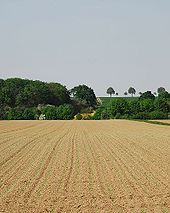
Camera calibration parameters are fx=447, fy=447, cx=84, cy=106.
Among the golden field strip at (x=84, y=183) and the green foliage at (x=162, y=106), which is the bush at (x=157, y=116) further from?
the golden field strip at (x=84, y=183)

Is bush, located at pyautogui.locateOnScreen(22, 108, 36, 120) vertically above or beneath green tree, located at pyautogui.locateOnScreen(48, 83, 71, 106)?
beneath

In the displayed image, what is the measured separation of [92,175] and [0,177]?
8.94 feet

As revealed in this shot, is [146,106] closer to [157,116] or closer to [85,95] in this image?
[157,116]

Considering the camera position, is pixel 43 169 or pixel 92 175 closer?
pixel 92 175

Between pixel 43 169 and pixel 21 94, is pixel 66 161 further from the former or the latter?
pixel 21 94

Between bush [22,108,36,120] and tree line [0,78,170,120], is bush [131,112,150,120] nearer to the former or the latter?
tree line [0,78,170,120]

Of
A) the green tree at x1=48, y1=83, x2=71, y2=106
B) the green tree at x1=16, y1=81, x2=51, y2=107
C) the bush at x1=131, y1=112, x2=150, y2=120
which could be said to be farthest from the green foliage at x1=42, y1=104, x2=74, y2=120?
the green tree at x1=48, y1=83, x2=71, y2=106

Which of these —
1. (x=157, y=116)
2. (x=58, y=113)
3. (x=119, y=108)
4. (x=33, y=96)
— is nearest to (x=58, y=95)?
(x=33, y=96)

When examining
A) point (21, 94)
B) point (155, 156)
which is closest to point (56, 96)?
point (21, 94)

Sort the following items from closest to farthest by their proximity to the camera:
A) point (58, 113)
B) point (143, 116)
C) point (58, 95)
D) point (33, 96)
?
point (143, 116) < point (58, 113) < point (33, 96) < point (58, 95)

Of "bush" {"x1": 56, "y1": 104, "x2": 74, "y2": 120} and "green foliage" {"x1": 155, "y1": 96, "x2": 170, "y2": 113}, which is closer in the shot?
"bush" {"x1": 56, "y1": 104, "x2": 74, "y2": 120}

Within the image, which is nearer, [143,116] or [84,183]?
[84,183]

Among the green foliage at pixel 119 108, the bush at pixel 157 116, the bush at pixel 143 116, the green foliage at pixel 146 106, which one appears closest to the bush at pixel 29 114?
the green foliage at pixel 119 108

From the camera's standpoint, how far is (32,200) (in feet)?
32.5
